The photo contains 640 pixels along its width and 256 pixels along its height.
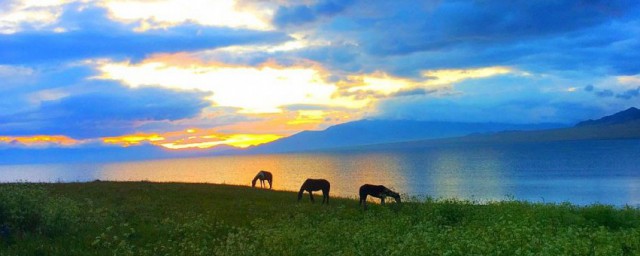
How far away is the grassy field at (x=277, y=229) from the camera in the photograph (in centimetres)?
1725

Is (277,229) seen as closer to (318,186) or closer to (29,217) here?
(29,217)

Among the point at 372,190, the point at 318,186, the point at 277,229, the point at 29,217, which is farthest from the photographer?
the point at 318,186

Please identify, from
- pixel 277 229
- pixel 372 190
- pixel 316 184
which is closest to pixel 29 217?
pixel 277 229

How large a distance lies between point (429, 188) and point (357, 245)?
87.4m

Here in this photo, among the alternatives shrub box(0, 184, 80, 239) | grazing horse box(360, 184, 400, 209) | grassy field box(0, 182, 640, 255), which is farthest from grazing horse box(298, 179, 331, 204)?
shrub box(0, 184, 80, 239)

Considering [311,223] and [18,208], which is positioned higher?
[18,208]

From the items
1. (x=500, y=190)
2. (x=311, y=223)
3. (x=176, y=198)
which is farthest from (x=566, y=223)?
(x=500, y=190)

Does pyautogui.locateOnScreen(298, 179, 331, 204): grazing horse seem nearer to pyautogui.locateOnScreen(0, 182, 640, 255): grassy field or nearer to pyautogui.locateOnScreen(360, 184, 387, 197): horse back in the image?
pyautogui.locateOnScreen(360, 184, 387, 197): horse back

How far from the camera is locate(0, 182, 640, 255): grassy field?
17250 mm

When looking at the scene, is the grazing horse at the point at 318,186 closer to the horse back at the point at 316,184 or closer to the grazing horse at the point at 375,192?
the horse back at the point at 316,184

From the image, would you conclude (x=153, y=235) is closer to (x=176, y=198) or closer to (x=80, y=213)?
(x=80, y=213)

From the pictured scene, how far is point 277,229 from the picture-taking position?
881 inches

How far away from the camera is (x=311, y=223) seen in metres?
25.4

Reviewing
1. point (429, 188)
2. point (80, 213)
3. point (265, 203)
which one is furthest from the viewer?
point (429, 188)
